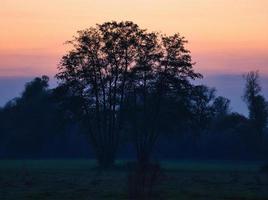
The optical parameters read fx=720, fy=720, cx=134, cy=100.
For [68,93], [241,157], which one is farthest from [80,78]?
[241,157]

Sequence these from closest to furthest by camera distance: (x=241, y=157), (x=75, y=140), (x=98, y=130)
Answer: (x=98, y=130) < (x=241, y=157) < (x=75, y=140)

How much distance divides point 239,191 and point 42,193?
9629 millimetres

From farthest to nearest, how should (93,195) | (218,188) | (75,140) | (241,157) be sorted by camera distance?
(75,140) → (241,157) → (218,188) → (93,195)

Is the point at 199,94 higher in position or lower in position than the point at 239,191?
higher

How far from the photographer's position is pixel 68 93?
74812mm

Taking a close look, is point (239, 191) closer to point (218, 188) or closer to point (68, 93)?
point (218, 188)

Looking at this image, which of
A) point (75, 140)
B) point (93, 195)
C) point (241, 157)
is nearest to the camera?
point (93, 195)

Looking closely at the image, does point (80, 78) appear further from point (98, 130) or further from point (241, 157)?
point (241, 157)

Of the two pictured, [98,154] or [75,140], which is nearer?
[98,154]

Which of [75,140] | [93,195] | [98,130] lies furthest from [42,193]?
[75,140]

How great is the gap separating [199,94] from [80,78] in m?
12.6

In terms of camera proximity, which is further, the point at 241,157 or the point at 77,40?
the point at 241,157

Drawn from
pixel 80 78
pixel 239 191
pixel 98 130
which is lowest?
pixel 239 191

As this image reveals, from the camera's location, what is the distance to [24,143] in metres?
119
